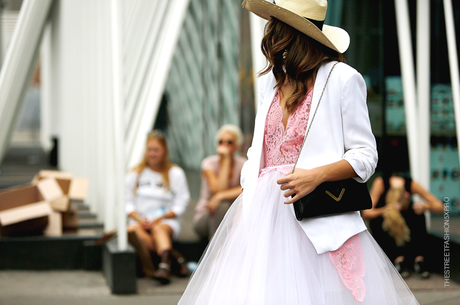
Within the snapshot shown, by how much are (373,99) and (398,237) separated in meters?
4.54

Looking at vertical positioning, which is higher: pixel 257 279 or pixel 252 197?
pixel 252 197

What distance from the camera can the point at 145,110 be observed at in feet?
24.8

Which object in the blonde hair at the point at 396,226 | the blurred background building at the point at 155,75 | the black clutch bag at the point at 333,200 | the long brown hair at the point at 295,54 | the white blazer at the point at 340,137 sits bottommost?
the blonde hair at the point at 396,226

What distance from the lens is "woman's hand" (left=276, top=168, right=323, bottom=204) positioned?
210cm

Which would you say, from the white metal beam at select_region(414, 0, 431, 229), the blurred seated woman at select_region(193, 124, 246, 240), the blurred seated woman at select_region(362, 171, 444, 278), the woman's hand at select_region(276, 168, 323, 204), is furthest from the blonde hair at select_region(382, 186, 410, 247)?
the woman's hand at select_region(276, 168, 323, 204)

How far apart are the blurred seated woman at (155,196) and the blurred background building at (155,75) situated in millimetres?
287

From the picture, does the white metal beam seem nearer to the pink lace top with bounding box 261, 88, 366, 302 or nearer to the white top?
the white top

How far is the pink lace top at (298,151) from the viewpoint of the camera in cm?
210

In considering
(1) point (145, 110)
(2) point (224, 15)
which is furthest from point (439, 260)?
(2) point (224, 15)

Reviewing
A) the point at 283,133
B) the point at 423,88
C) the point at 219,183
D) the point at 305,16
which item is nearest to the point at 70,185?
the point at 219,183

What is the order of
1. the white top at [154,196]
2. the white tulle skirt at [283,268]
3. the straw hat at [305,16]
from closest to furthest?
the white tulle skirt at [283,268]
the straw hat at [305,16]
the white top at [154,196]

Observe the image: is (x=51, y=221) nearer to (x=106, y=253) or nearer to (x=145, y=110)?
(x=106, y=253)

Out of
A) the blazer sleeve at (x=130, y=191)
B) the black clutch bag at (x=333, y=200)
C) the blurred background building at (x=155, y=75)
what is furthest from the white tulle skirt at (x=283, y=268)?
the blazer sleeve at (x=130, y=191)

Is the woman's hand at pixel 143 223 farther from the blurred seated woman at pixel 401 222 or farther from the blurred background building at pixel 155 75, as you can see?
the blurred seated woman at pixel 401 222
